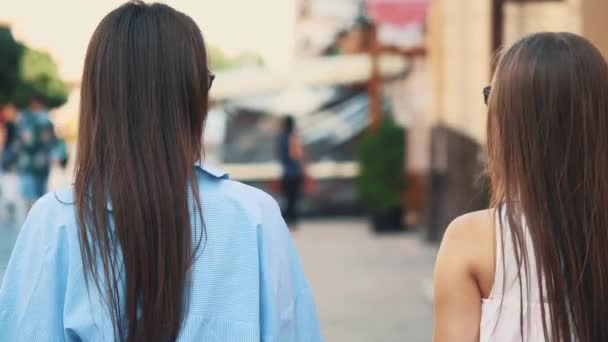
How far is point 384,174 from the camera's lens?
52.0 feet

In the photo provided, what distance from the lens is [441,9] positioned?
49.9ft

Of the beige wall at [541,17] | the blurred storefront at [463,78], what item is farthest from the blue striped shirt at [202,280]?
the blurred storefront at [463,78]

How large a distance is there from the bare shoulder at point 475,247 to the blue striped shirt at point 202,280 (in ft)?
1.25

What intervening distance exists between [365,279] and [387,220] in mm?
4171

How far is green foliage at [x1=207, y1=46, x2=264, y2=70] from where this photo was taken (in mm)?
18297

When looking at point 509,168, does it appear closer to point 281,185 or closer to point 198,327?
point 198,327

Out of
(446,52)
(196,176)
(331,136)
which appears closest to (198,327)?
(196,176)

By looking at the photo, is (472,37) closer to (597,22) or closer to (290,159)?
(290,159)

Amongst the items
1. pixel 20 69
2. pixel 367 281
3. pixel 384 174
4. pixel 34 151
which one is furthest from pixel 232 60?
pixel 367 281

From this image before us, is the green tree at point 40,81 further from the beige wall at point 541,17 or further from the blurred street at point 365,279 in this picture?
the beige wall at point 541,17

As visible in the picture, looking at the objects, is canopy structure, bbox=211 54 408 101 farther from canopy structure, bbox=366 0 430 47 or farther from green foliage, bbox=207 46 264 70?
canopy structure, bbox=366 0 430 47

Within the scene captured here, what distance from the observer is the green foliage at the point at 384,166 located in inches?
620

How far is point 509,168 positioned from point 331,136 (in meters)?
15.5

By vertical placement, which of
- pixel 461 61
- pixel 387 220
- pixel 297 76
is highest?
pixel 461 61
